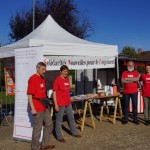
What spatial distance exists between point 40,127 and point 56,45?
9.18 ft

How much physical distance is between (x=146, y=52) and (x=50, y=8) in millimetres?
34271

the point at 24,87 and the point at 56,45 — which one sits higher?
the point at 56,45

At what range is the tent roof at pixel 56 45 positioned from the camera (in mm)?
7973

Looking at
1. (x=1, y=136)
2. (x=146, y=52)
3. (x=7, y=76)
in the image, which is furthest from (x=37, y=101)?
(x=146, y=52)

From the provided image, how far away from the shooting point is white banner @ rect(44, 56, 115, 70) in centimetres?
797

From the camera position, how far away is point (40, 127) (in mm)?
5938

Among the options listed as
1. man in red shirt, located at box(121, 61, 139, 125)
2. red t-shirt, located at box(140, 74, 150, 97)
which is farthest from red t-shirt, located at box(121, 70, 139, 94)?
red t-shirt, located at box(140, 74, 150, 97)

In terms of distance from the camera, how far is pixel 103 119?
9.52m

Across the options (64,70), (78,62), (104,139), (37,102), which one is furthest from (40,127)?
(78,62)

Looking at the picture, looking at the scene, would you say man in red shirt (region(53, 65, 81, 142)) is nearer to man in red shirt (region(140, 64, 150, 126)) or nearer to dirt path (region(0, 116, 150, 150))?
dirt path (region(0, 116, 150, 150))

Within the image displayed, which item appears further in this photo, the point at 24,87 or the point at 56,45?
the point at 56,45

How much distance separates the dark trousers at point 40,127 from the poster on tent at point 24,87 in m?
0.60

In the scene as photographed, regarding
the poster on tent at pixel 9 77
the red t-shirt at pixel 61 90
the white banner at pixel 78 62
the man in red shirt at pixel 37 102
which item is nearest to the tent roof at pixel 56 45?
the white banner at pixel 78 62

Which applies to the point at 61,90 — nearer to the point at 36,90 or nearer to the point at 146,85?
the point at 36,90
